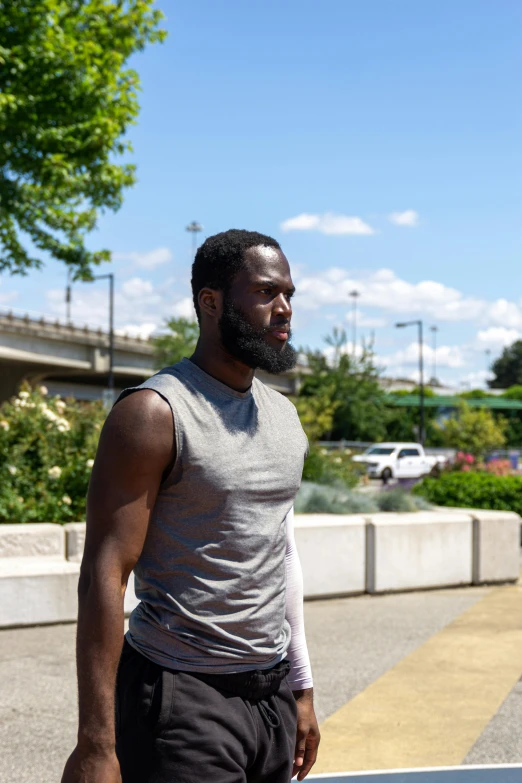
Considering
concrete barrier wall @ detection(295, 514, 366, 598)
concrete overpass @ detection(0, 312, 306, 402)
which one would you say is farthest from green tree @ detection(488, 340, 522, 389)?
concrete barrier wall @ detection(295, 514, 366, 598)

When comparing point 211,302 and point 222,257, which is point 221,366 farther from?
point 222,257

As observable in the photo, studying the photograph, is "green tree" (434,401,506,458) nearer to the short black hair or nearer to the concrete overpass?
the concrete overpass

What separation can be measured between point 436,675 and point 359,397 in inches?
2134

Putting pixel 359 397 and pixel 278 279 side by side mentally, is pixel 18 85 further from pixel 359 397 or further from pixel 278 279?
pixel 359 397

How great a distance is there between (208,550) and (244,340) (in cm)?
51

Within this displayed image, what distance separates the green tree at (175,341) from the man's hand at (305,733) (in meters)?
51.8

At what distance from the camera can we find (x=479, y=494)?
13164mm

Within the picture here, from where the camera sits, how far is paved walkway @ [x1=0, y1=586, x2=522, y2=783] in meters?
4.73

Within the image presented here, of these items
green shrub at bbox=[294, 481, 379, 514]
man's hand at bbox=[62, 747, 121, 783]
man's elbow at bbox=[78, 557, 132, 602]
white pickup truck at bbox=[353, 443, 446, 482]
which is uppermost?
man's elbow at bbox=[78, 557, 132, 602]

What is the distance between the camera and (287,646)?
7.68 feet

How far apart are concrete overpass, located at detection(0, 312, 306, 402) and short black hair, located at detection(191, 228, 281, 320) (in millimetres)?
48249

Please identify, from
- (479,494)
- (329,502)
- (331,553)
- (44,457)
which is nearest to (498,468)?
(479,494)

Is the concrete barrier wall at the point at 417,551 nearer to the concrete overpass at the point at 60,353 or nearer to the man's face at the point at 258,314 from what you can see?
the man's face at the point at 258,314

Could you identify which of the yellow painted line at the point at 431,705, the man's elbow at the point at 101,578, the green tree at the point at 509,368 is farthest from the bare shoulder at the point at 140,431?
the green tree at the point at 509,368
